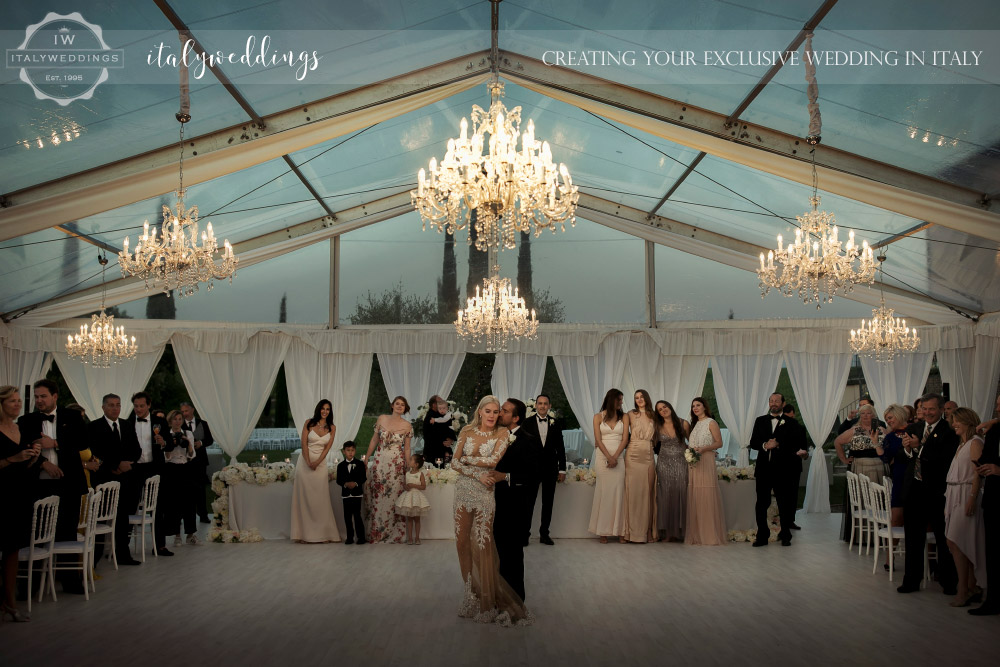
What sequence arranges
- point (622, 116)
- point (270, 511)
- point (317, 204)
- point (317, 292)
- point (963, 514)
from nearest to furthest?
point (963, 514)
point (622, 116)
point (270, 511)
point (317, 204)
point (317, 292)

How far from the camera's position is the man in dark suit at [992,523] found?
5.56 m

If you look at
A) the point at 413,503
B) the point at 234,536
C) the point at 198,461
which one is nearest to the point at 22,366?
the point at 198,461

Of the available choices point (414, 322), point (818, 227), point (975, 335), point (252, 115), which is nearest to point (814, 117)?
point (818, 227)

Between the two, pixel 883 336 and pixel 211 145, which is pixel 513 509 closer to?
pixel 211 145

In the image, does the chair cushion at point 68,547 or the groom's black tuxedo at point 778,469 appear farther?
the groom's black tuxedo at point 778,469

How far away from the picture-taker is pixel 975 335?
38.1ft

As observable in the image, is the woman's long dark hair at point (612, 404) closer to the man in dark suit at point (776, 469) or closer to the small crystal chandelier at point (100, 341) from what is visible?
the man in dark suit at point (776, 469)

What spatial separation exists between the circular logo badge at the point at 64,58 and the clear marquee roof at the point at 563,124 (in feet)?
0.25

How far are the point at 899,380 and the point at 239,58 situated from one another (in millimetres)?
11084

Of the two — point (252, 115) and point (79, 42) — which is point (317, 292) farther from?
point (79, 42)

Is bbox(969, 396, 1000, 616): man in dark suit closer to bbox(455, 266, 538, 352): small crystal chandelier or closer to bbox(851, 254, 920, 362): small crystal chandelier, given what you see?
bbox(851, 254, 920, 362): small crystal chandelier

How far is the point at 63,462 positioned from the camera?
643cm

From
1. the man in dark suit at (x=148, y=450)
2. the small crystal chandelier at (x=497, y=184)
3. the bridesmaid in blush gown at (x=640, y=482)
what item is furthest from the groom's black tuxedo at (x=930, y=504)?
the man in dark suit at (x=148, y=450)

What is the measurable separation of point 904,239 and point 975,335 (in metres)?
3.39
